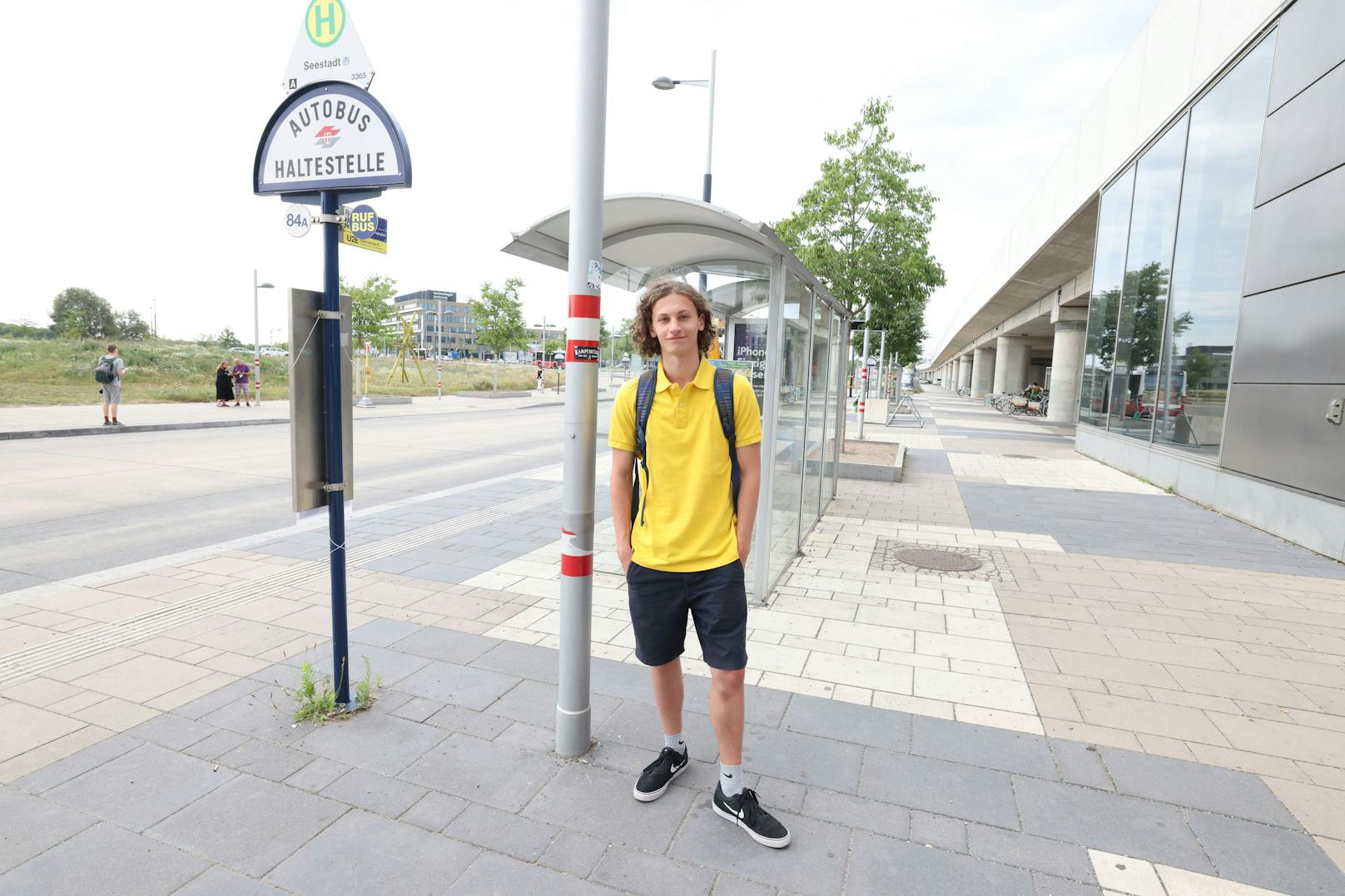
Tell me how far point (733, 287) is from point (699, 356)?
2897 mm

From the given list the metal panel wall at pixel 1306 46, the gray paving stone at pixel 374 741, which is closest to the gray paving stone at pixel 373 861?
the gray paving stone at pixel 374 741

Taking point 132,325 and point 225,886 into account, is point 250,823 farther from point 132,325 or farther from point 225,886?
point 132,325

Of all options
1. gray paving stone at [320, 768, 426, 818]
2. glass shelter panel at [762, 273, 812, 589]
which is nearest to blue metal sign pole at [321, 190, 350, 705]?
gray paving stone at [320, 768, 426, 818]

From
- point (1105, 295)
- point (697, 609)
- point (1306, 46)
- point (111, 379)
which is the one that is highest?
point (1306, 46)

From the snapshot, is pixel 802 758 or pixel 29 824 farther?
pixel 802 758

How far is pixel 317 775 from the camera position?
280 centimetres

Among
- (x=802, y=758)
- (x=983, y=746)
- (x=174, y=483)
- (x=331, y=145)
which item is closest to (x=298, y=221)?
(x=331, y=145)

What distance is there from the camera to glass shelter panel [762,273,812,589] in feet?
16.4

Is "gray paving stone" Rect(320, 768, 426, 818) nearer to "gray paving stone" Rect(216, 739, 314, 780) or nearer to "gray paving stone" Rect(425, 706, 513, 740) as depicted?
"gray paving stone" Rect(216, 739, 314, 780)

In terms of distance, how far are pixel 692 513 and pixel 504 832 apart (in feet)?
4.27

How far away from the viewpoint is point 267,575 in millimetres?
5367

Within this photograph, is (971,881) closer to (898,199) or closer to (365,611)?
(365,611)

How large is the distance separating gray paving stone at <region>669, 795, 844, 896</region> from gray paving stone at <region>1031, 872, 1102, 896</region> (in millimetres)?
603

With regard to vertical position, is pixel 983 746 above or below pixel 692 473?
below
